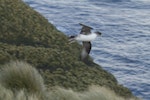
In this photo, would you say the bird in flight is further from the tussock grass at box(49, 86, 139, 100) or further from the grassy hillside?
the tussock grass at box(49, 86, 139, 100)

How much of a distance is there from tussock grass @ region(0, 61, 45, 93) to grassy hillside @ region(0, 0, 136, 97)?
10.3 ft

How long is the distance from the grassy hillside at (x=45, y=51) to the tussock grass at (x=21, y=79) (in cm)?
315

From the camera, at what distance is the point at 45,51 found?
60.8 feet

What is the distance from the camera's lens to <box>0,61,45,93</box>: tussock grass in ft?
40.9

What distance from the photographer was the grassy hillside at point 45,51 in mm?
17141

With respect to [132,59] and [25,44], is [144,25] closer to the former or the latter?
[132,59]

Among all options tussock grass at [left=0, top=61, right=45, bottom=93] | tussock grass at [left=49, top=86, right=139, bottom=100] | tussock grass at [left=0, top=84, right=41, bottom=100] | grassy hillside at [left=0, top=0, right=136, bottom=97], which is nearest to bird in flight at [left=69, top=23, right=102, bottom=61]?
grassy hillside at [left=0, top=0, right=136, bottom=97]

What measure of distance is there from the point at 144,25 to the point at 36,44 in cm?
4956

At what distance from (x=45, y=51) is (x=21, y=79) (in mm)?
6001

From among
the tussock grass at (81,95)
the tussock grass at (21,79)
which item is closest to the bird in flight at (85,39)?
the tussock grass at (81,95)

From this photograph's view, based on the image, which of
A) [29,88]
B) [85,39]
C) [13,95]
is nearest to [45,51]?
[85,39]

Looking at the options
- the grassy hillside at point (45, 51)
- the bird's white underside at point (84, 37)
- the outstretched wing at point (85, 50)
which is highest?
the bird's white underside at point (84, 37)

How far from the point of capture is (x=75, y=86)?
1680 centimetres

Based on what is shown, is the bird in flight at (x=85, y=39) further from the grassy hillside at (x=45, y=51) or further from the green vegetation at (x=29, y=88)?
the green vegetation at (x=29, y=88)
